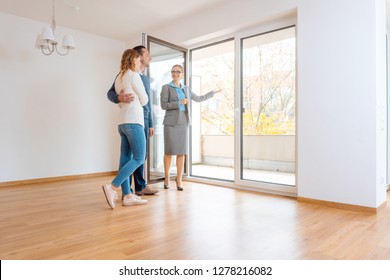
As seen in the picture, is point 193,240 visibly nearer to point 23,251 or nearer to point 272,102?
point 23,251

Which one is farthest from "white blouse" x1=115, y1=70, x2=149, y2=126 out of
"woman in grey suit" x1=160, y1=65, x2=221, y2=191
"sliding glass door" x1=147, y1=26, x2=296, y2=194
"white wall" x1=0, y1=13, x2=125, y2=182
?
"white wall" x1=0, y1=13, x2=125, y2=182

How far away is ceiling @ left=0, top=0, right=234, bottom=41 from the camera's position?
3.55 m

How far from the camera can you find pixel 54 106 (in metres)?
4.27

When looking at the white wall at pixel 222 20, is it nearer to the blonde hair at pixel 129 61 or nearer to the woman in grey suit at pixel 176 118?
the woman in grey suit at pixel 176 118

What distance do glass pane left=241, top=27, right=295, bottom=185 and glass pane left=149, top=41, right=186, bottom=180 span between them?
103cm

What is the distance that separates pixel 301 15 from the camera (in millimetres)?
2910

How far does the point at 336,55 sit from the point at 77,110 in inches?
144

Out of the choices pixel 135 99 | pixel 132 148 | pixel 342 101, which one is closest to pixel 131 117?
pixel 135 99

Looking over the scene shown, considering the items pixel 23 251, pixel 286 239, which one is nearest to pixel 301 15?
pixel 286 239

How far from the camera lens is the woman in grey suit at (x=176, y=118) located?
3.51m

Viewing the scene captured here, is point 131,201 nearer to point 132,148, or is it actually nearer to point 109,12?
point 132,148

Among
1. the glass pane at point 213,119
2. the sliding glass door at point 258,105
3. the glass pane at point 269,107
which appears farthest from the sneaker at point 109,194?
the glass pane at point 213,119

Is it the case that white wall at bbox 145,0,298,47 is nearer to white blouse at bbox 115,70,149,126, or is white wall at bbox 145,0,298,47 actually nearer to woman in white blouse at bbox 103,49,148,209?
woman in white blouse at bbox 103,49,148,209

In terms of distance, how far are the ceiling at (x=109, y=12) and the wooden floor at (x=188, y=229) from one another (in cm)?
234
